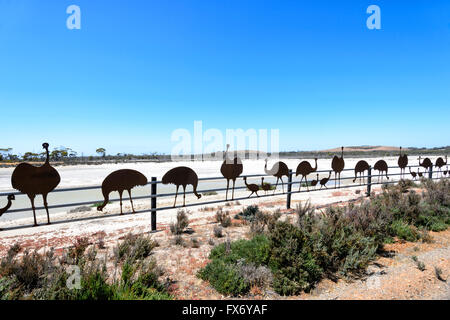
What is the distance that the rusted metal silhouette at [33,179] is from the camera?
4395 millimetres

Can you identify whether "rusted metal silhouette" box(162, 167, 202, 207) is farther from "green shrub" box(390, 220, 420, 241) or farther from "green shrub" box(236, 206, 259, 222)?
"green shrub" box(390, 220, 420, 241)

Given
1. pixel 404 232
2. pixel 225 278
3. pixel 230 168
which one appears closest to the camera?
pixel 225 278

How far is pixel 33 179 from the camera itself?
4512 millimetres

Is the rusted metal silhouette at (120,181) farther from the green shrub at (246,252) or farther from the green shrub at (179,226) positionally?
the green shrub at (246,252)

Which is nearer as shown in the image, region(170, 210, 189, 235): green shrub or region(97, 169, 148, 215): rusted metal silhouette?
region(97, 169, 148, 215): rusted metal silhouette

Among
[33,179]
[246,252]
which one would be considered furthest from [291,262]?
[33,179]

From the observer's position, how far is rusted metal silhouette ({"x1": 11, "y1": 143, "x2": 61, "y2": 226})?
14.4 ft

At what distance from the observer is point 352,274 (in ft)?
12.7

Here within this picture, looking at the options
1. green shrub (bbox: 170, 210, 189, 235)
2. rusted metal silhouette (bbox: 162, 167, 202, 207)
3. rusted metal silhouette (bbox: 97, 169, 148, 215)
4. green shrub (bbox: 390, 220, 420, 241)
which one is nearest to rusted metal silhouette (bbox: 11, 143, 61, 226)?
rusted metal silhouette (bbox: 97, 169, 148, 215)

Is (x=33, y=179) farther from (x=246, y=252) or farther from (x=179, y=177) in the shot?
(x=246, y=252)

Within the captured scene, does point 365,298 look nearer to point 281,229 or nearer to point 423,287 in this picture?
point 423,287

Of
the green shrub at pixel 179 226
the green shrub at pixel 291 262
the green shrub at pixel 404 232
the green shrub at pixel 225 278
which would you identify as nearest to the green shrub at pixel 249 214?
the green shrub at pixel 179 226
